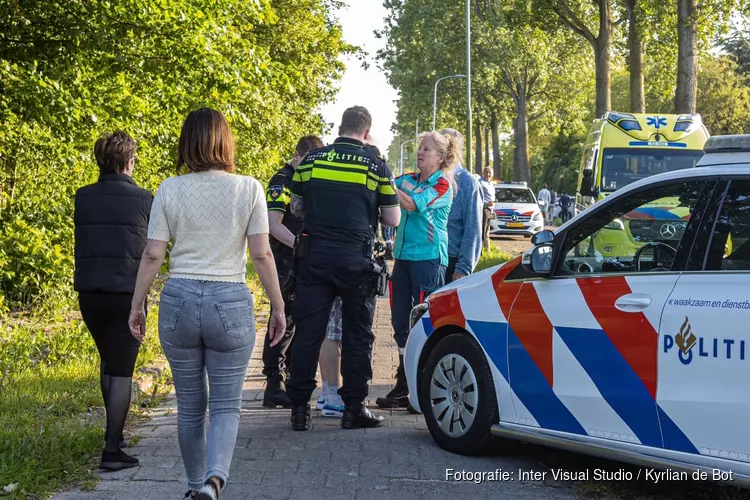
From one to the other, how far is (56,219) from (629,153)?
10.6 metres

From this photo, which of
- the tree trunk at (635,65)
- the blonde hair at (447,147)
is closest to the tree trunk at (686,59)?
the tree trunk at (635,65)

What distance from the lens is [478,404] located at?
5492mm

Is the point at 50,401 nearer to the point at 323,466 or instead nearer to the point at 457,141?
the point at 323,466

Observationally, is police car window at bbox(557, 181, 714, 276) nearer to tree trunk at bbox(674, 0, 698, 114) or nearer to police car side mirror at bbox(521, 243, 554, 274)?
police car side mirror at bbox(521, 243, 554, 274)

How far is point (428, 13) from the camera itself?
48.4 m

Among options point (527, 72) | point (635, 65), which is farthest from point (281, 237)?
point (527, 72)

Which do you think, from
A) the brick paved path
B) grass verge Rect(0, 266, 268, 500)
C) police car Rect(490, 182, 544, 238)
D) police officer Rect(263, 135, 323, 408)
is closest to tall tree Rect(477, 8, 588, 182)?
police car Rect(490, 182, 544, 238)

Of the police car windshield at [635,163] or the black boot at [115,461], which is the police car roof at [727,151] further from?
the police car windshield at [635,163]

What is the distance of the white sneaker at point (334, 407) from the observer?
6668mm

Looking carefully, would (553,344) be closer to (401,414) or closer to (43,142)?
(401,414)

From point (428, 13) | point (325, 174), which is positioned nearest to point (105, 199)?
point (325, 174)

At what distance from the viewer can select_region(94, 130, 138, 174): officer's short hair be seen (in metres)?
5.34

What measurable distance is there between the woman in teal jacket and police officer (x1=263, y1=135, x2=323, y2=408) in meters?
0.74

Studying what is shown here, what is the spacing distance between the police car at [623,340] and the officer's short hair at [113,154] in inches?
81.5
